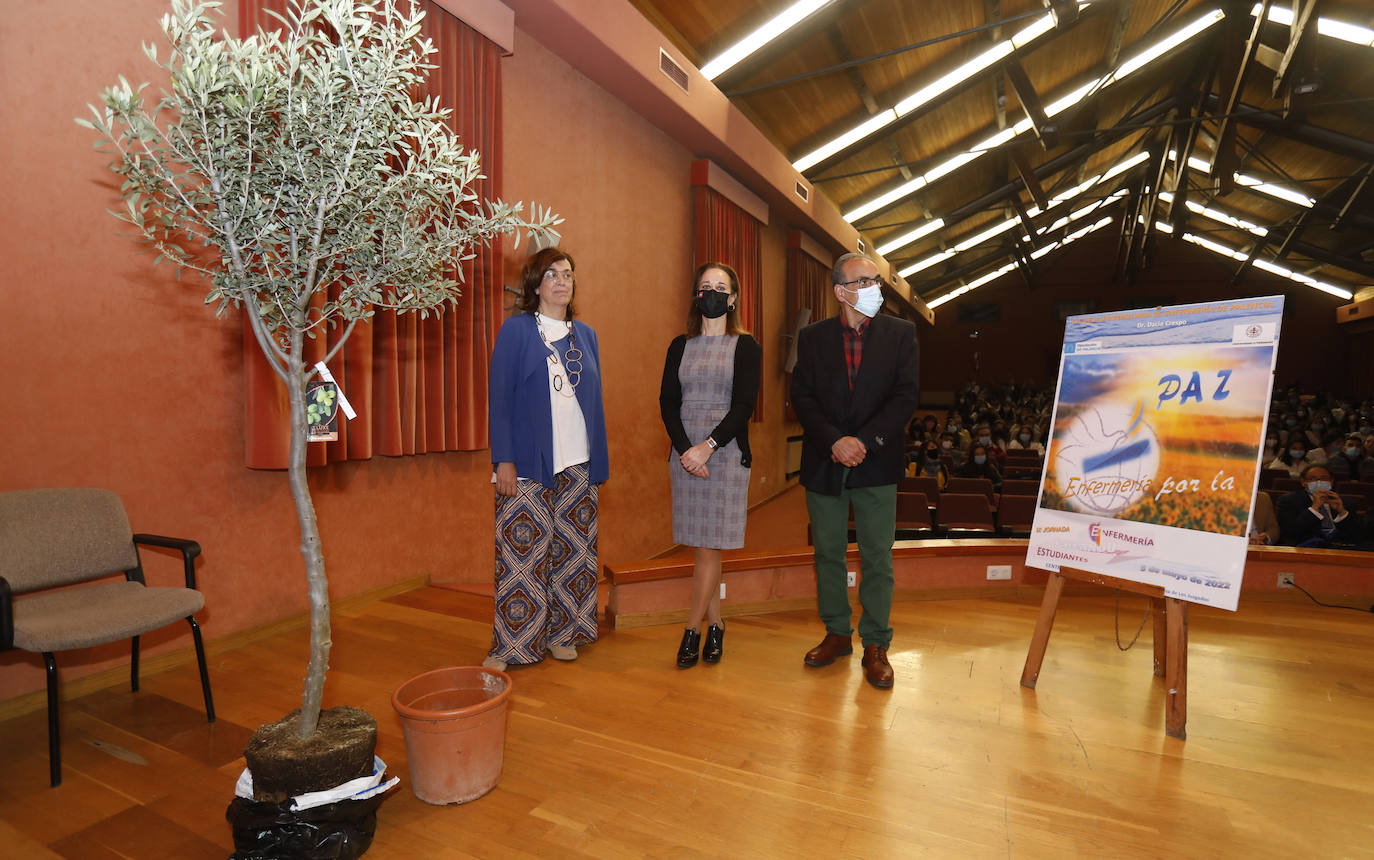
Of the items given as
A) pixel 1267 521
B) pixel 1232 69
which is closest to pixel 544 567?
pixel 1267 521

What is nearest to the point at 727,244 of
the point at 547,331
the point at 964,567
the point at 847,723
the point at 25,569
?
the point at 964,567

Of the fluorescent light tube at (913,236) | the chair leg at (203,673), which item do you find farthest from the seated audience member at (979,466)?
the fluorescent light tube at (913,236)

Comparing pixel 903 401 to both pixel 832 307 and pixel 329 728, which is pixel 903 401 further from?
pixel 832 307

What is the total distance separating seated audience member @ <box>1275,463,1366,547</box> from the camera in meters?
4.54

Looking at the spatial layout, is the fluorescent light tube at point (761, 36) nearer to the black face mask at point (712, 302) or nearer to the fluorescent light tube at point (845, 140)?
the fluorescent light tube at point (845, 140)

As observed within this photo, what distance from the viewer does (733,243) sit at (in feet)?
22.4

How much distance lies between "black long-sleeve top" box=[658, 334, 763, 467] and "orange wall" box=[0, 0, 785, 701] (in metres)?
1.62

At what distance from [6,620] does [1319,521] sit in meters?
6.30

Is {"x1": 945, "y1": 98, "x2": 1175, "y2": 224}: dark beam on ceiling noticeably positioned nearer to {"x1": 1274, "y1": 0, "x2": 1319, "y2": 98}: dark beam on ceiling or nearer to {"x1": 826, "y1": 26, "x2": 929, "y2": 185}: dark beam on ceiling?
{"x1": 1274, "y1": 0, "x2": 1319, "y2": 98}: dark beam on ceiling

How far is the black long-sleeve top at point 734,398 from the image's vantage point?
2615 millimetres

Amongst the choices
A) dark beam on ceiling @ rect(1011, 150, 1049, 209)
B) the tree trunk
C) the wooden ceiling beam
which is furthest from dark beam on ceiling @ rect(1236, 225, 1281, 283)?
the tree trunk

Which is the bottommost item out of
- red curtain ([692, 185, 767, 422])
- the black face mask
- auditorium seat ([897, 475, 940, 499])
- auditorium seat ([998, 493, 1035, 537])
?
auditorium seat ([998, 493, 1035, 537])

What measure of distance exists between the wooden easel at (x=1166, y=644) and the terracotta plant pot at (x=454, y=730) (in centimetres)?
192

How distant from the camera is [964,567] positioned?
13.1 feet
